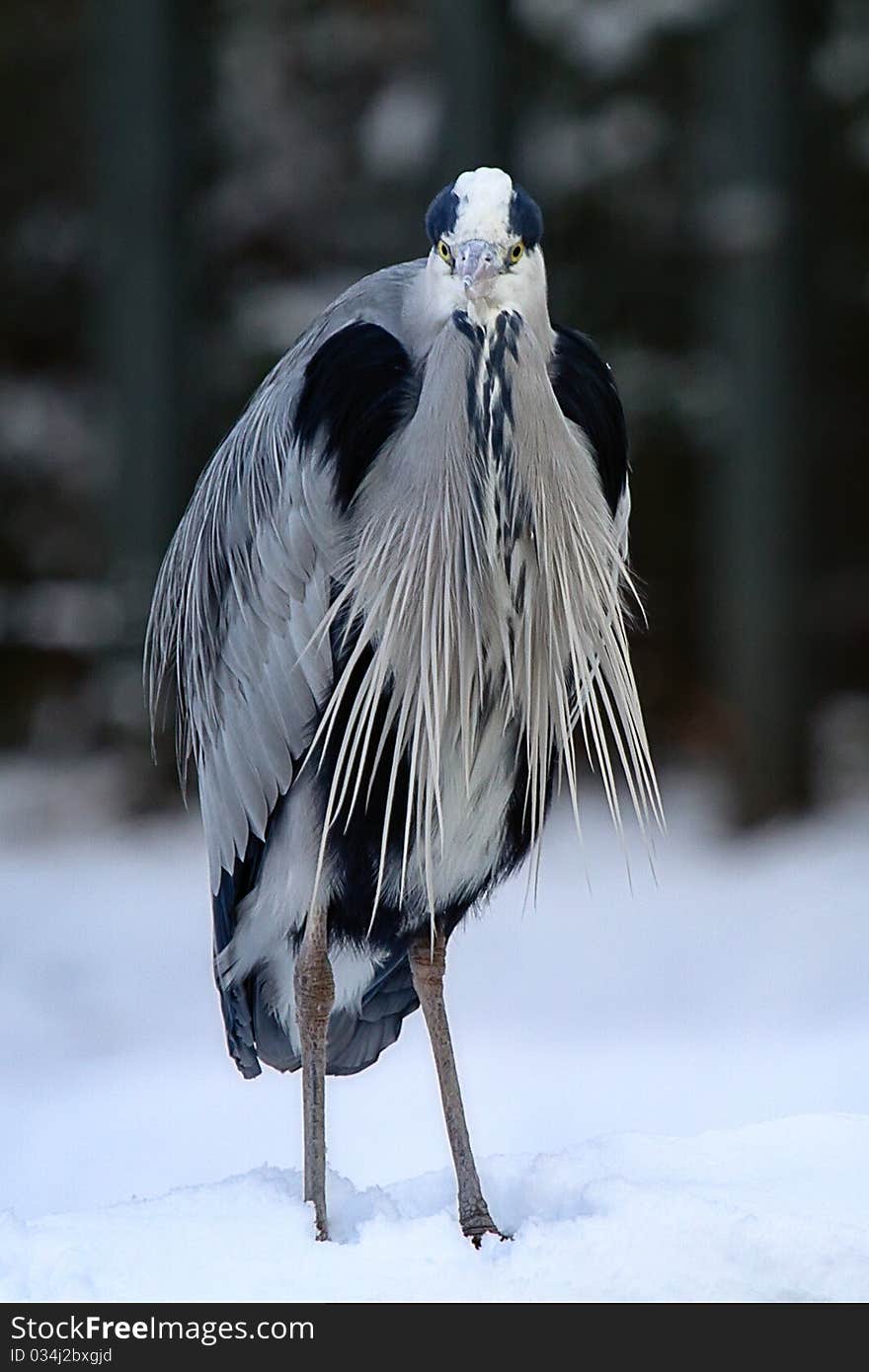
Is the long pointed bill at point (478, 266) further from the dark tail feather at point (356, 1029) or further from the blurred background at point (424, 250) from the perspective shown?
the blurred background at point (424, 250)

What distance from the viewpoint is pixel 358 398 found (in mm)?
2297

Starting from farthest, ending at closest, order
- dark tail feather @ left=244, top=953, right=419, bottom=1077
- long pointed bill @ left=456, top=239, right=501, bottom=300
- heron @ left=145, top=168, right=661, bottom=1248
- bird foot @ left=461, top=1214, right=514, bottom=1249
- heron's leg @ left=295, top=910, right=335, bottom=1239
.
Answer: dark tail feather @ left=244, top=953, right=419, bottom=1077, heron's leg @ left=295, top=910, right=335, bottom=1239, bird foot @ left=461, top=1214, right=514, bottom=1249, heron @ left=145, top=168, right=661, bottom=1248, long pointed bill @ left=456, top=239, right=501, bottom=300

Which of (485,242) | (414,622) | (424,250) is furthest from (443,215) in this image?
(424,250)

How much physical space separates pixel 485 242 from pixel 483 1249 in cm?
116

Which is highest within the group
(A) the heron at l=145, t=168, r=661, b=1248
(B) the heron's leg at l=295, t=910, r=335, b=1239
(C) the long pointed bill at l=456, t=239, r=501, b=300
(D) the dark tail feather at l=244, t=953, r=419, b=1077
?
(C) the long pointed bill at l=456, t=239, r=501, b=300

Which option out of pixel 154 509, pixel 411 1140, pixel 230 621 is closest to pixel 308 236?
pixel 154 509

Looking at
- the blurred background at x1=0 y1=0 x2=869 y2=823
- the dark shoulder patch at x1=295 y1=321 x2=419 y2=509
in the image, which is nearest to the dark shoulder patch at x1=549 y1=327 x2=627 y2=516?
Result: the dark shoulder patch at x1=295 y1=321 x2=419 y2=509

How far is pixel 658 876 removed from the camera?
18.6 ft

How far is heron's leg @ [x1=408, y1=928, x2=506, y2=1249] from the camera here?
2.38m

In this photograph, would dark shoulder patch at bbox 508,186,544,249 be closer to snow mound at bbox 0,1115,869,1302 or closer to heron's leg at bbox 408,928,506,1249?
heron's leg at bbox 408,928,506,1249

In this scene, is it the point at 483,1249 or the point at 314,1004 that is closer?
the point at 483,1249

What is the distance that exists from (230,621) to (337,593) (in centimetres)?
31

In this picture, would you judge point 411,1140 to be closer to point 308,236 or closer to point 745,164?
point 745,164

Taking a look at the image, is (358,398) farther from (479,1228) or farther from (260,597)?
(479,1228)
